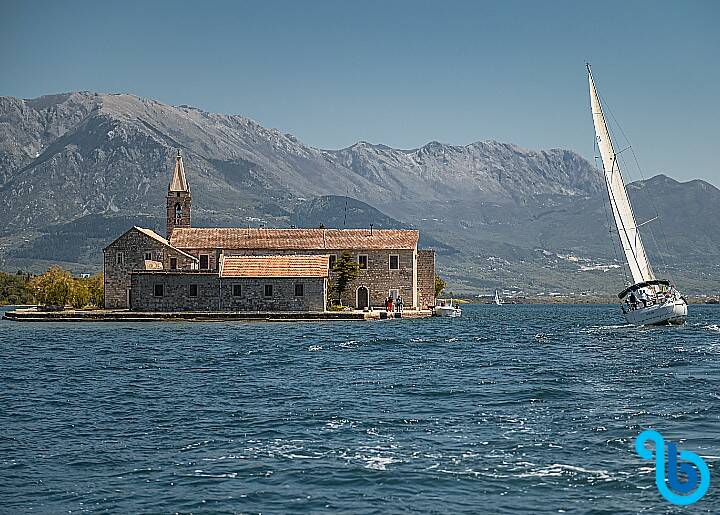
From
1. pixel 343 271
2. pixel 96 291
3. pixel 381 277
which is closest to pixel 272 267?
pixel 343 271

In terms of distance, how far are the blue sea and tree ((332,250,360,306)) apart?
42322mm

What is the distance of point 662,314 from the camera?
66.6 m

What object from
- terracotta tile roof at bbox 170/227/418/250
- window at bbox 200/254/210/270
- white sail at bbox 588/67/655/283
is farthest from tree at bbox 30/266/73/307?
white sail at bbox 588/67/655/283

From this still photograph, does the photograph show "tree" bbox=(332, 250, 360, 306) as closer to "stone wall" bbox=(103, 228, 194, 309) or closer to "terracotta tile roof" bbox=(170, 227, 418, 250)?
"terracotta tile roof" bbox=(170, 227, 418, 250)

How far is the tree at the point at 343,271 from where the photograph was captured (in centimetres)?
8625

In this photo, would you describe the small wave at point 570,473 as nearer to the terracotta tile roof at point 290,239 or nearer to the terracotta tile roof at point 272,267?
the terracotta tile roof at point 272,267

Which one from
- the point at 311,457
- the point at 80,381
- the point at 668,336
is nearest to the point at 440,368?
the point at 80,381

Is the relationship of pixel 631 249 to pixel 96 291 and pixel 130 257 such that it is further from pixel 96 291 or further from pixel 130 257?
pixel 96 291

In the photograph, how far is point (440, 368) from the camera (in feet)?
122

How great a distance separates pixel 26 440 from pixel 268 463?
5.81m

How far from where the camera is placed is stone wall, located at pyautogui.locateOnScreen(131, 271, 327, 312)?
76125 millimetres

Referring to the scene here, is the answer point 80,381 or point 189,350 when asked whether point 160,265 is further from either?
point 80,381

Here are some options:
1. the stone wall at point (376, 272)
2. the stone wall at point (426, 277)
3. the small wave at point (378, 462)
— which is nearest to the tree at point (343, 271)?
the stone wall at point (376, 272)

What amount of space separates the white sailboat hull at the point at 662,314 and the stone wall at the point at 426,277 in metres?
27.3
